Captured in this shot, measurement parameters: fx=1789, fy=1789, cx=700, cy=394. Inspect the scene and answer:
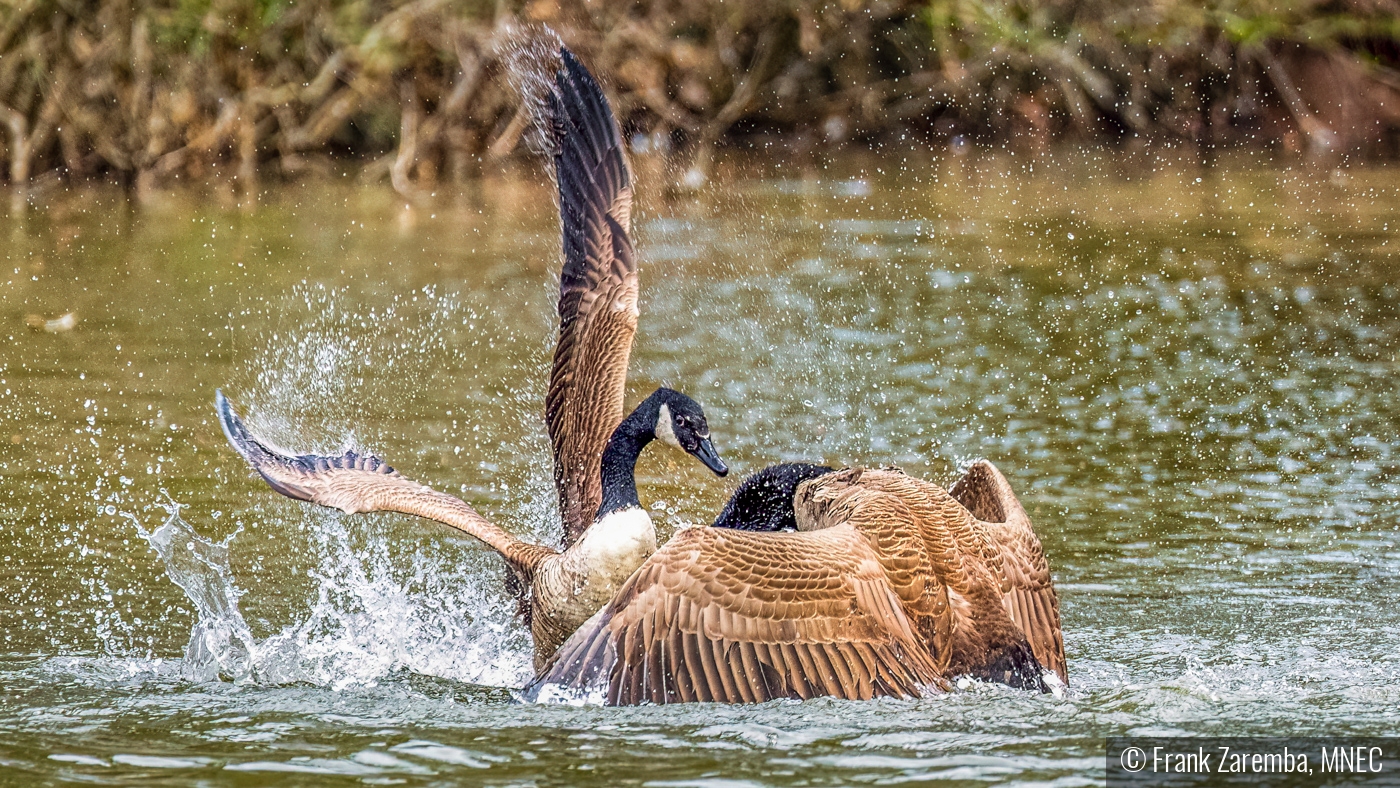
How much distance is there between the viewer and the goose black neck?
20.5 ft

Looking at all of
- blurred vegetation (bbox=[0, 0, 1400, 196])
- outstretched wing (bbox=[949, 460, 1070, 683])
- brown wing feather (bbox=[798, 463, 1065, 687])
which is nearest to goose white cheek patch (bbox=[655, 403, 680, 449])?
brown wing feather (bbox=[798, 463, 1065, 687])

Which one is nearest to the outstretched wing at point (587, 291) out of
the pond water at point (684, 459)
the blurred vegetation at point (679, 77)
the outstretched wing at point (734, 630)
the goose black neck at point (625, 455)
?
the pond water at point (684, 459)

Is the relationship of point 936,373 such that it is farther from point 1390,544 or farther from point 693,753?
point 693,753

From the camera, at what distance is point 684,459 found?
10422 mm

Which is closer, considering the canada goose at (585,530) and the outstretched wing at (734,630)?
the outstretched wing at (734,630)

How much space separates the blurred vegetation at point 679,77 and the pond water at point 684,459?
347 centimetres

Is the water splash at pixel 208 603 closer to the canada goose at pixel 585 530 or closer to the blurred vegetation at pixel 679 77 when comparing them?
the canada goose at pixel 585 530

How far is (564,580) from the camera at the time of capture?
6.25 m

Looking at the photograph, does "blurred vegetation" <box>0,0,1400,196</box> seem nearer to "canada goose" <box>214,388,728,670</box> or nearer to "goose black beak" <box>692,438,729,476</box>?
"canada goose" <box>214,388,728,670</box>

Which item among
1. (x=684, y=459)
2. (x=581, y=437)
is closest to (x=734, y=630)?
(x=581, y=437)

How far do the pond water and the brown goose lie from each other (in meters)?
0.39

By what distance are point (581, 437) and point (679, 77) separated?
23.2 m

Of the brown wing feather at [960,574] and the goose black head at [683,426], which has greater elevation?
the goose black head at [683,426]

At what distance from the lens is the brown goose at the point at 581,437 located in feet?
20.4
